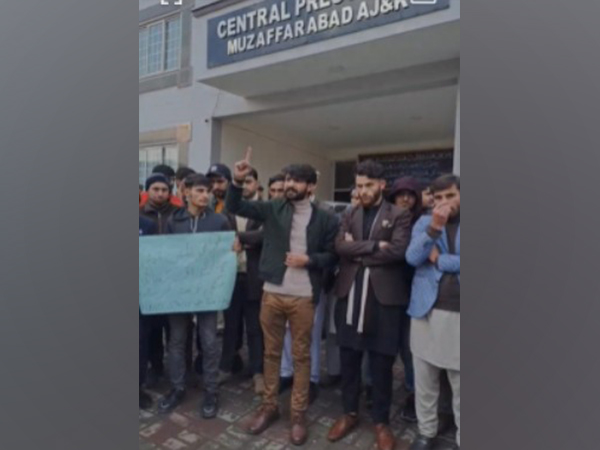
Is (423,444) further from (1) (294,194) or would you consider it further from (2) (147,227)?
(2) (147,227)

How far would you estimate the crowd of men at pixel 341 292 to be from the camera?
168 centimetres

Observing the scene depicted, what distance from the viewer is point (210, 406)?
2082 mm

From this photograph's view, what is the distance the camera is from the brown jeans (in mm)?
1918

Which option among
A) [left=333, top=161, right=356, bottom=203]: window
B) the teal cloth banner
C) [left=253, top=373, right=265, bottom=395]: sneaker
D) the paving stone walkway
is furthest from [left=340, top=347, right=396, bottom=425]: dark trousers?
[left=333, top=161, right=356, bottom=203]: window

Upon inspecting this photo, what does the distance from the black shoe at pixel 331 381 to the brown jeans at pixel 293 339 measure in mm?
409

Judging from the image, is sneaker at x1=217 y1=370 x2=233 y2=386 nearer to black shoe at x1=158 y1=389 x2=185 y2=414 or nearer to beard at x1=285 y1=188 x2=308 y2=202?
black shoe at x1=158 y1=389 x2=185 y2=414

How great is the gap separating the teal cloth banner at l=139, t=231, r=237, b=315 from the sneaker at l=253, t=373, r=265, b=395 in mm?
560

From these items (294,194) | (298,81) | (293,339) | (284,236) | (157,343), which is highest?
(298,81)

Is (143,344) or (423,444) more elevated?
(143,344)

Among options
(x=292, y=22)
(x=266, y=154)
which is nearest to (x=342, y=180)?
(x=266, y=154)

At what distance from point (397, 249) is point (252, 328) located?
1.20 meters

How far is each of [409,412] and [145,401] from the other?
5.10 ft

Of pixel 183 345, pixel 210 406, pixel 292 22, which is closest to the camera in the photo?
pixel 210 406

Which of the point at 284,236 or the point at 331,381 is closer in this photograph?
the point at 284,236
